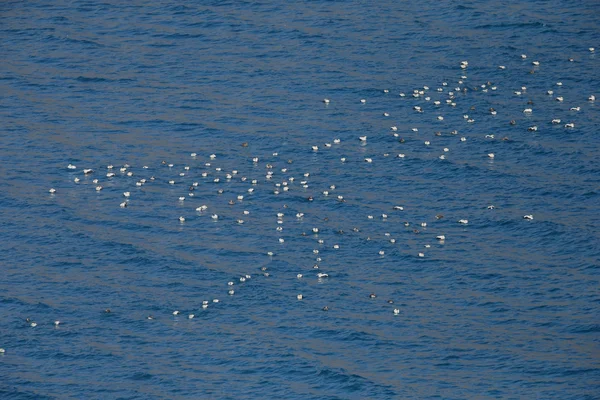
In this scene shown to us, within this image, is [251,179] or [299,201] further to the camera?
[251,179]

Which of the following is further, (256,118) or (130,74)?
(130,74)

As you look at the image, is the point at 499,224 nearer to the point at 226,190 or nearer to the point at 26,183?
the point at 226,190

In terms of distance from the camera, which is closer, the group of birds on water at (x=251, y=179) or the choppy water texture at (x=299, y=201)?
the choppy water texture at (x=299, y=201)

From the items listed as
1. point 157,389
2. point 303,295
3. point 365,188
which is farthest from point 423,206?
point 157,389

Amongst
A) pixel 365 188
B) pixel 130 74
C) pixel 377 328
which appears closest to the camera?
pixel 377 328

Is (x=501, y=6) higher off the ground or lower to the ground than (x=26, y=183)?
higher

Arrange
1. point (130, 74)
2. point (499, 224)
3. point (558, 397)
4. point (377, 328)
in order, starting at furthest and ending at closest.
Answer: point (130, 74), point (499, 224), point (377, 328), point (558, 397)

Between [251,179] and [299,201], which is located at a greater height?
[251,179]

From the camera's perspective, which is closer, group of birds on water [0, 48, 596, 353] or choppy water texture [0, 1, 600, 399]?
choppy water texture [0, 1, 600, 399]
